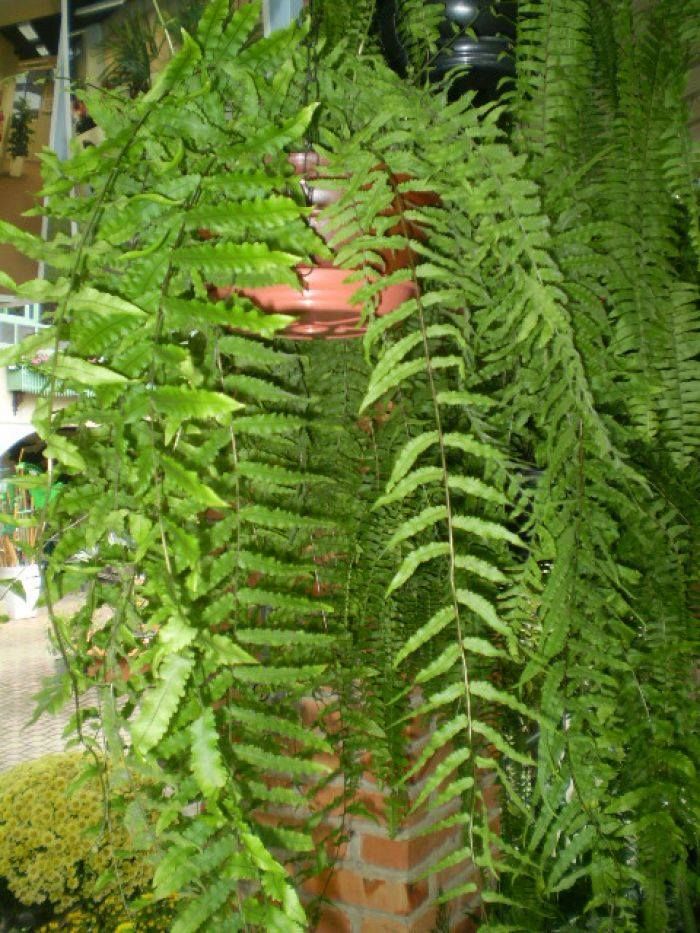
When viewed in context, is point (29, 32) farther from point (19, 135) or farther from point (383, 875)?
point (383, 875)

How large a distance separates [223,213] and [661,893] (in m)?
0.66

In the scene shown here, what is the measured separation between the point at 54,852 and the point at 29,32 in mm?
2169

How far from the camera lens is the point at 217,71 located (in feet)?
1.90

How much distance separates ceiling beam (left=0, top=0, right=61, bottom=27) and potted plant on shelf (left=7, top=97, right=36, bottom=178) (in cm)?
17

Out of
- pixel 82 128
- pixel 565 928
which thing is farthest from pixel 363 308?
pixel 82 128

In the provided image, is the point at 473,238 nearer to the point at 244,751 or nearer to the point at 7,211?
Result: the point at 244,751

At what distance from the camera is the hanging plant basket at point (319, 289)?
1.90 feet

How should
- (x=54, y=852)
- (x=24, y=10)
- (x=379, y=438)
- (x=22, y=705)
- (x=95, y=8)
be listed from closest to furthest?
(x=379, y=438) < (x=95, y=8) < (x=24, y=10) < (x=54, y=852) < (x=22, y=705)

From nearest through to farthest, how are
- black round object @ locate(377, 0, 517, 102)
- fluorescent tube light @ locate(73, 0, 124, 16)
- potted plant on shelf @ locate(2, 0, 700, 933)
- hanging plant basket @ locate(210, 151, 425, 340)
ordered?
potted plant on shelf @ locate(2, 0, 700, 933) → hanging plant basket @ locate(210, 151, 425, 340) → black round object @ locate(377, 0, 517, 102) → fluorescent tube light @ locate(73, 0, 124, 16)

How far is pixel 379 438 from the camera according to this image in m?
0.76

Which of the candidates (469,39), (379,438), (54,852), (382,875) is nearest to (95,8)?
(469,39)

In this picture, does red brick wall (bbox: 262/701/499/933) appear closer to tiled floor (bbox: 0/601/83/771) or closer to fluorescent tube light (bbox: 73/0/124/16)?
fluorescent tube light (bbox: 73/0/124/16)

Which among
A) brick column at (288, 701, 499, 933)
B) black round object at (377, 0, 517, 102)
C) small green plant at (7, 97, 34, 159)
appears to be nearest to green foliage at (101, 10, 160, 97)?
small green plant at (7, 97, 34, 159)

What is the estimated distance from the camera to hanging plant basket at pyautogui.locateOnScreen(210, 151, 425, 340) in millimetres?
580
